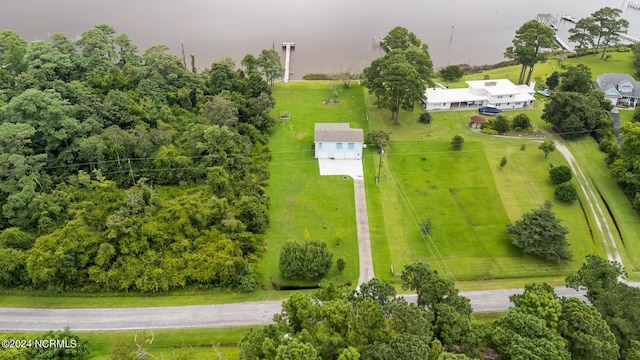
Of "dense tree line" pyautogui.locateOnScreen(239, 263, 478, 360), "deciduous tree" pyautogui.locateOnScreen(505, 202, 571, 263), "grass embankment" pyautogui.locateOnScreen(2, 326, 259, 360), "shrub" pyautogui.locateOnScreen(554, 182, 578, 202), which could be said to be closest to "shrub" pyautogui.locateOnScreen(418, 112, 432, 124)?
"shrub" pyautogui.locateOnScreen(554, 182, 578, 202)

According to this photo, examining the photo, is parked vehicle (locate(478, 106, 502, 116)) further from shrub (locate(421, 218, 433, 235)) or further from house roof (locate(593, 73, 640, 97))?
shrub (locate(421, 218, 433, 235))

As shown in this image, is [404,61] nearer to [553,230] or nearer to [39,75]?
[553,230]

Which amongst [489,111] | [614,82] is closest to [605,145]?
[489,111]

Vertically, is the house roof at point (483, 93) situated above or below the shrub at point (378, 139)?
above

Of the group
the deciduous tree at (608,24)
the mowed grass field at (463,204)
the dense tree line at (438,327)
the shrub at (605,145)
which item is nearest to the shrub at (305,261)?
the mowed grass field at (463,204)

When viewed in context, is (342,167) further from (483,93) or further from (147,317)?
(483,93)

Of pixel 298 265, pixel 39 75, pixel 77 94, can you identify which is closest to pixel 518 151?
pixel 298 265

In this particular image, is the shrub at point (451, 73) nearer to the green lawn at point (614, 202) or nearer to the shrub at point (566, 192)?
the green lawn at point (614, 202)
